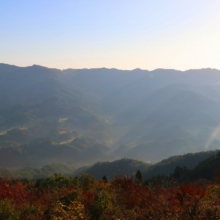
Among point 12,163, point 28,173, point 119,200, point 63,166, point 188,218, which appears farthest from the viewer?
point 12,163

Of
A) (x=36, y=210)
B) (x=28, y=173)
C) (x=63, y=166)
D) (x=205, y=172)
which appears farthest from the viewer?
(x=63, y=166)

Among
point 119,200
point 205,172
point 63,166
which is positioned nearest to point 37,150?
point 63,166

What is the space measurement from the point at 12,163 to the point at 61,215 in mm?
→ 182382

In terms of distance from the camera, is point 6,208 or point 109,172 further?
point 109,172

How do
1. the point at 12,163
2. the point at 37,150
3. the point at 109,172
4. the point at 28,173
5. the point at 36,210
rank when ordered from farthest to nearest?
the point at 37,150, the point at 12,163, the point at 28,173, the point at 109,172, the point at 36,210

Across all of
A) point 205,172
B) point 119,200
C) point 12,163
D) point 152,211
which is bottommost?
point 12,163

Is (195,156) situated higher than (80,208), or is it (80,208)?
(80,208)

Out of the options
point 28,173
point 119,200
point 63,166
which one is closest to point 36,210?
point 119,200

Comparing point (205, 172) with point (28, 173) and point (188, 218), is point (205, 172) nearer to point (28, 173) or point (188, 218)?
point (188, 218)

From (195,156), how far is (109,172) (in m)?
34.4

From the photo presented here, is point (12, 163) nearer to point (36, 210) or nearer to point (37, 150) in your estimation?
point (37, 150)

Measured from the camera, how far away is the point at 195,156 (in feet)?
313

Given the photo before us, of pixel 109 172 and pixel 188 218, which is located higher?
pixel 188 218

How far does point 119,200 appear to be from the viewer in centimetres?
1619
